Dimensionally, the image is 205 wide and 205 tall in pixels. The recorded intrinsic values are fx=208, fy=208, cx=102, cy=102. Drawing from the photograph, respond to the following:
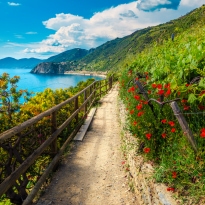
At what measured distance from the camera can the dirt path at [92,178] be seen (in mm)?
3523

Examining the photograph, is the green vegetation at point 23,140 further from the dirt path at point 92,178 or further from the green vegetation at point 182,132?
the green vegetation at point 182,132

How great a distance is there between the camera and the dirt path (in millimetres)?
3523

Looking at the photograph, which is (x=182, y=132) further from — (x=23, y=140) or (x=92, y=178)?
(x=23, y=140)

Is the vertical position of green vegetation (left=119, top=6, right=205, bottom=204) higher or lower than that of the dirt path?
higher

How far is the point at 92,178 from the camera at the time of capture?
164 inches

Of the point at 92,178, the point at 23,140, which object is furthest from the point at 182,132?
the point at 23,140

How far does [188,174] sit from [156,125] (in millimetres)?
938

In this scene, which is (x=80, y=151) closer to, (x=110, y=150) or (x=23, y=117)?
(x=110, y=150)

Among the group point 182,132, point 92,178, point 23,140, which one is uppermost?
point 182,132

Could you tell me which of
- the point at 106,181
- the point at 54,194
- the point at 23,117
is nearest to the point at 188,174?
the point at 106,181

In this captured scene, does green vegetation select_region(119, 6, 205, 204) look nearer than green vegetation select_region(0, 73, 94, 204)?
Yes

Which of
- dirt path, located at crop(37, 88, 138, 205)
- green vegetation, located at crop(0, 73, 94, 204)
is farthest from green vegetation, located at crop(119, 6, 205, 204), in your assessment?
green vegetation, located at crop(0, 73, 94, 204)

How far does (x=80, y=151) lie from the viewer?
5516 mm

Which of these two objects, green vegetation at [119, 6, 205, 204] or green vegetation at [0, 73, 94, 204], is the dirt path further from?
green vegetation at [119, 6, 205, 204]
